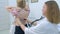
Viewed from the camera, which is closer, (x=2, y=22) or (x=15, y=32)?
(x=15, y=32)

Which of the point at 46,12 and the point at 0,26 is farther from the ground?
the point at 46,12

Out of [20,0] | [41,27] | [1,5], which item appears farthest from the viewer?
→ [1,5]

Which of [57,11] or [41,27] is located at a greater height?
[57,11]

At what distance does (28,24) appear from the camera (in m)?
2.25

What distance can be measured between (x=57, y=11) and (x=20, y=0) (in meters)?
0.63

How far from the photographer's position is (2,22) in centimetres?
460

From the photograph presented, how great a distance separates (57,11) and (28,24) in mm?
640

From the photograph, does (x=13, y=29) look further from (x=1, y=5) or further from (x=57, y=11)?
(x=1, y=5)

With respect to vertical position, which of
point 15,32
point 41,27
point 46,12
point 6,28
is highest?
point 46,12

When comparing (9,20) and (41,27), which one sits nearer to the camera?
(41,27)

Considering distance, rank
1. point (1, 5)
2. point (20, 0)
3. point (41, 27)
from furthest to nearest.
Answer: point (1, 5) < point (20, 0) < point (41, 27)

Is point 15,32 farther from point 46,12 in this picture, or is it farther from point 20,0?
point 46,12

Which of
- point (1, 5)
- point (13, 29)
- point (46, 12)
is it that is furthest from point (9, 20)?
point (46, 12)

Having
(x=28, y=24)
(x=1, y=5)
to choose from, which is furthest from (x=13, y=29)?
(x=1, y=5)
